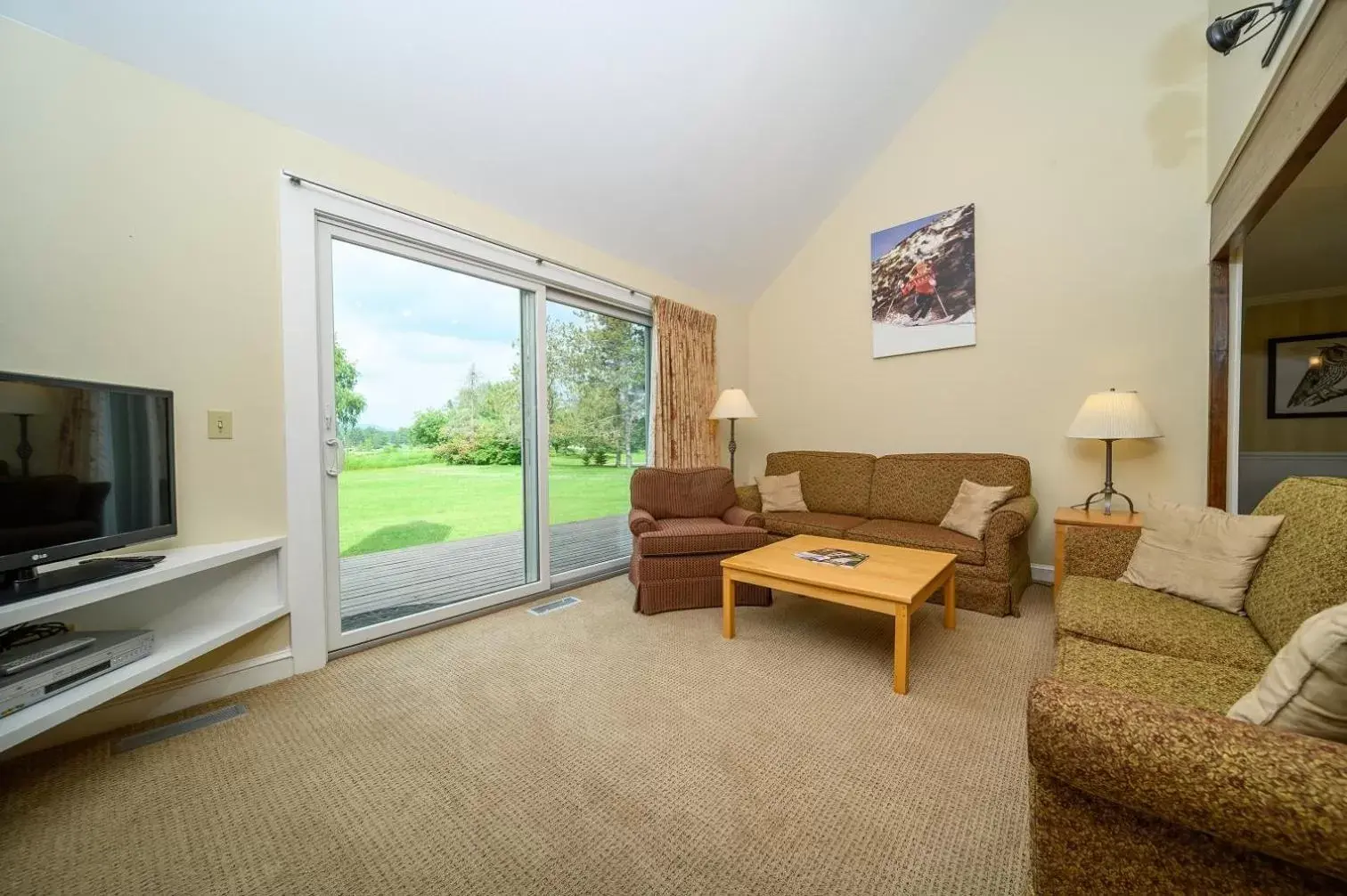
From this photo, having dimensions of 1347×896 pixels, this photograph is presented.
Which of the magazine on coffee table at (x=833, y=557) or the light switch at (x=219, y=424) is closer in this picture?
the light switch at (x=219, y=424)

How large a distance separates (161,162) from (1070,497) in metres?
5.19

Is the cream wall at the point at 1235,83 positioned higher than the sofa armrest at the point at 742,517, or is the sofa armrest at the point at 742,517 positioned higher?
the cream wall at the point at 1235,83

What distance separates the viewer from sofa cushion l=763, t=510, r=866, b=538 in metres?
3.46

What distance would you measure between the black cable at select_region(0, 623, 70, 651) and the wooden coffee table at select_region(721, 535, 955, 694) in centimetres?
250

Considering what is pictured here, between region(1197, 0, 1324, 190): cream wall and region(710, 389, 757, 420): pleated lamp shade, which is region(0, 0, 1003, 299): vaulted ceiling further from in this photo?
region(1197, 0, 1324, 190): cream wall

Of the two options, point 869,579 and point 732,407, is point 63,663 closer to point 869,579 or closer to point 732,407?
point 869,579

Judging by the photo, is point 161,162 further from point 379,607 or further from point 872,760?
point 872,760

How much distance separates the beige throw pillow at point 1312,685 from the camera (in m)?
0.76

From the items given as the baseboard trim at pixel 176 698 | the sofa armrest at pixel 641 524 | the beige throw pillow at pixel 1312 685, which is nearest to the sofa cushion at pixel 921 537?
the sofa armrest at pixel 641 524

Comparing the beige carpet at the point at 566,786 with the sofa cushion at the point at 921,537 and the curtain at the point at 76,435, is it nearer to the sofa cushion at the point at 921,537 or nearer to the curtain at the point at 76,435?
the sofa cushion at the point at 921,537

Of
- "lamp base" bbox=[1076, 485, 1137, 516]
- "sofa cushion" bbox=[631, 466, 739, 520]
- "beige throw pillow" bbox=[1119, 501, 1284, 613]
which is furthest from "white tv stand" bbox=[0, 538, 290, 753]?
"lamp base" bbox=[1076, 485, 1137, 516]

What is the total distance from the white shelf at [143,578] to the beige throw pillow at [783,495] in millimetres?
3142

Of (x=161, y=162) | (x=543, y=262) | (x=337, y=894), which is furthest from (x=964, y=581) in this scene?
(x=161, y=162)

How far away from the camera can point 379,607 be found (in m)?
2.78
